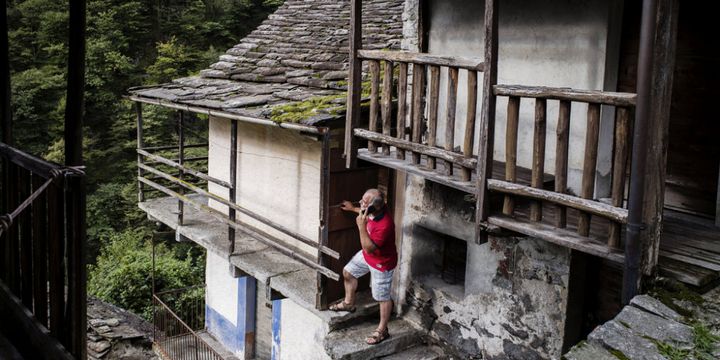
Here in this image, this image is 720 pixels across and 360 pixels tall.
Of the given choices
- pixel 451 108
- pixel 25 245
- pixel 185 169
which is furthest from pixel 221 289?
pixel 25 245

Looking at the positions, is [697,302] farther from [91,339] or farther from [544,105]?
[91,339]

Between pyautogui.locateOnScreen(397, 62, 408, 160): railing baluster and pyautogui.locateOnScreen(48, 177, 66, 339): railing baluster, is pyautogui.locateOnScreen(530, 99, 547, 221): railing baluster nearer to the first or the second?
pyautogui.locateOnScreen(397, 62, 408, 160): railing baluster

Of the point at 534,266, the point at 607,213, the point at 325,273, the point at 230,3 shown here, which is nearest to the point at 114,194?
the point at 230,3

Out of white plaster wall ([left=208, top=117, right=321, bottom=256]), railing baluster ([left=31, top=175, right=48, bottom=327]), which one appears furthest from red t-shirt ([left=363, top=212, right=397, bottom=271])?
railing baluster ([left=31, top=175, right=48, bottom=327])

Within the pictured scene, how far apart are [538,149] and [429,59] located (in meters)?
1.35

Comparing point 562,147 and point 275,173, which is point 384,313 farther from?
point 562,147

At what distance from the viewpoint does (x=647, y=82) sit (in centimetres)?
367

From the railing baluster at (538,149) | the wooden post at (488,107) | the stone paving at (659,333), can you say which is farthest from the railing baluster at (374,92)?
the stone paving at (659,333)

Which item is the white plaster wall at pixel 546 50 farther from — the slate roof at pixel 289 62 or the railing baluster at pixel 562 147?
the slate roof at pixel 289 62

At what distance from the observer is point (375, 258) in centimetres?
694

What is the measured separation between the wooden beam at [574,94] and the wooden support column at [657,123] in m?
0.15

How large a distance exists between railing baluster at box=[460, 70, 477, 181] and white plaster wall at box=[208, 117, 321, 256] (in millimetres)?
3374

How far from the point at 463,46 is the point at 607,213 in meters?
3.13

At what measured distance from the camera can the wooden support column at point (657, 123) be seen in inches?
145
